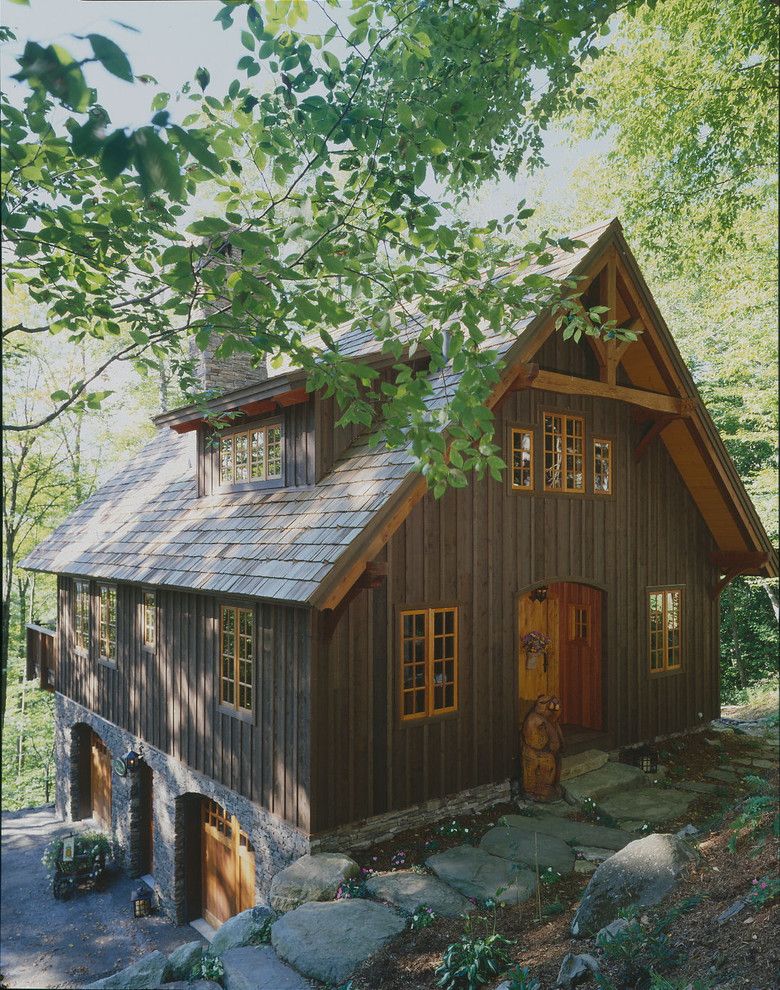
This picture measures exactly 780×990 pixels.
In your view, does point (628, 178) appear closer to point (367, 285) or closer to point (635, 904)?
point (367, 285)

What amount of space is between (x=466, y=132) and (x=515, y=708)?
6582mm

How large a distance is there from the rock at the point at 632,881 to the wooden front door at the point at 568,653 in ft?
16.1

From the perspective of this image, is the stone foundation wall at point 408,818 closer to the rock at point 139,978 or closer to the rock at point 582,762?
the rock at point 582,762

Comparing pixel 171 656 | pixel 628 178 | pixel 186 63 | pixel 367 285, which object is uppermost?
pixel 628 178

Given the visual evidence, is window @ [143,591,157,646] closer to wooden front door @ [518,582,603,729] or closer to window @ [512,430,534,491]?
wooden front door @ [518,582,603,729]

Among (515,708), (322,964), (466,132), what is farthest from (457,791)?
(466,132)

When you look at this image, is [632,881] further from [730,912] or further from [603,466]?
[603,466]

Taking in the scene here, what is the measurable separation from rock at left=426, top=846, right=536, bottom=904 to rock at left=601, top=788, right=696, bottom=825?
2002 mm

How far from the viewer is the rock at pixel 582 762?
9000 millimetres

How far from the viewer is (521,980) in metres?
4.32

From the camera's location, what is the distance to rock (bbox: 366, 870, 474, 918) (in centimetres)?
580

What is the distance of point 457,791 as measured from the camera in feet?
26.6

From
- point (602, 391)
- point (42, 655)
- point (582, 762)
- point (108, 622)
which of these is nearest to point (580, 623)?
point (582, 762)

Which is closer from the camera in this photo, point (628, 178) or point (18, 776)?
point (628, 178)
